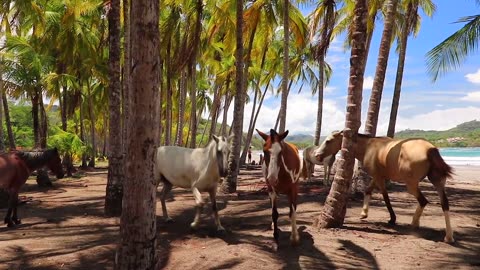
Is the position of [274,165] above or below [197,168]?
A: above

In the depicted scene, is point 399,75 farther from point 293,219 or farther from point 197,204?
point 197,204

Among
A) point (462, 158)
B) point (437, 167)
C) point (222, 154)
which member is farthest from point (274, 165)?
point (462, 158)

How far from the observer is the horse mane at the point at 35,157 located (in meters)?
10.3

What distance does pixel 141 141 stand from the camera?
4.91 m

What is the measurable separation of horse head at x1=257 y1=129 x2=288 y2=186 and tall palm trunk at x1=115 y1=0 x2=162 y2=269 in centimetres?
222

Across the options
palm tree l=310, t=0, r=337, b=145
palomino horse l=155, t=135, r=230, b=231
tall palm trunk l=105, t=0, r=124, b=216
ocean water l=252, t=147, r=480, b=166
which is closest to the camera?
palomino horse l=155, t=135, r=230, b=231

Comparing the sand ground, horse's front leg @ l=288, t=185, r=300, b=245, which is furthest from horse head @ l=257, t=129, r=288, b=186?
the sand ground

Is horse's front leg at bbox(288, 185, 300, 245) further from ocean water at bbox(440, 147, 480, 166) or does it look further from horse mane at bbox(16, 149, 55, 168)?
ocean water at bbox(440, 147, 480, 166)

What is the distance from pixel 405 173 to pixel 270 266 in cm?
369

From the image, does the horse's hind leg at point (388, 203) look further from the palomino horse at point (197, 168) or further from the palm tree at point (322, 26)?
the palm tree at point (322, 26)

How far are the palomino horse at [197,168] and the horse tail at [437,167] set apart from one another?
3.98 m

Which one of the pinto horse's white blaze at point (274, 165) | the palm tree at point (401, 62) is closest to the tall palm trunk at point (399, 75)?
the palm tree at point (401, 62)

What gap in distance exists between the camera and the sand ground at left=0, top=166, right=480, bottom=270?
245 inches

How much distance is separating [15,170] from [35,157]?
36.7 inches
